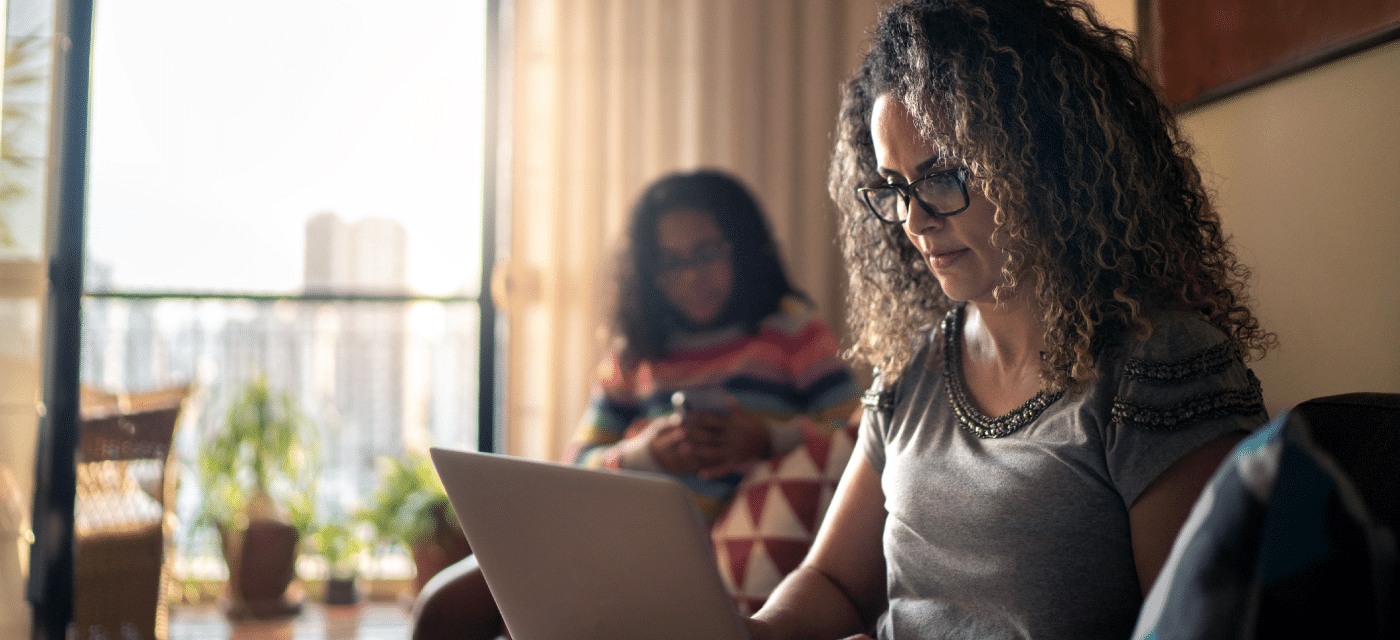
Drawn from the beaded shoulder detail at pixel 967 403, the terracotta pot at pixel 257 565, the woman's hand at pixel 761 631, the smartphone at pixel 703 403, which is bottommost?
the terracotta pot at pixel 257 565

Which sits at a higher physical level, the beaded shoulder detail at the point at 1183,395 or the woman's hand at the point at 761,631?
the beaded shoulder detail at the point at 1183,395

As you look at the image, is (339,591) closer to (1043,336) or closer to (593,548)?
(593,548)

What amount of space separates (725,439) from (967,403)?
2.71 feet

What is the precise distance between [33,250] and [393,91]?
58.2 inches

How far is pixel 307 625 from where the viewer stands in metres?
3.18

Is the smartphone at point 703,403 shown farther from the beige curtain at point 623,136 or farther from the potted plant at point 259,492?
the potted plant at point 259,492

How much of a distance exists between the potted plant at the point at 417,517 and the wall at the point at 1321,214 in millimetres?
2187

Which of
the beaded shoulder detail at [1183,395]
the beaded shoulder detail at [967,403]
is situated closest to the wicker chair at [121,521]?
the beaded shoulder detail at [967,403]

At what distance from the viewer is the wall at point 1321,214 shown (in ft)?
3.26

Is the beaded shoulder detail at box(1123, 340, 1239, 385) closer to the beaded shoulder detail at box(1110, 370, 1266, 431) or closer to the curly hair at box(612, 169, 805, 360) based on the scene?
the beaded shoulder detail at box(1110, 370, 1266, 431)

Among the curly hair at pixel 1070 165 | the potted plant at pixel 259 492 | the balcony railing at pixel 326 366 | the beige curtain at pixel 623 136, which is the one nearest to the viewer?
the curly hair at pixel 1070 165

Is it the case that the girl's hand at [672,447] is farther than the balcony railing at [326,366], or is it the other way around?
the balcony railing at [326,366]

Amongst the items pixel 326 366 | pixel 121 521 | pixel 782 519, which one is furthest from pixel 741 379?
pixel 326 366

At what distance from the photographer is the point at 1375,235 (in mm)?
1002
